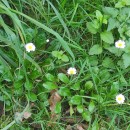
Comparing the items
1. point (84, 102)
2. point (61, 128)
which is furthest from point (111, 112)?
point (61, 128)

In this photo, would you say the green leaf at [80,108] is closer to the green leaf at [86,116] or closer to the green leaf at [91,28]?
the green leaf at [86,116]

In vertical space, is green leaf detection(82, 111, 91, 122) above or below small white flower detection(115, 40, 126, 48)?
below

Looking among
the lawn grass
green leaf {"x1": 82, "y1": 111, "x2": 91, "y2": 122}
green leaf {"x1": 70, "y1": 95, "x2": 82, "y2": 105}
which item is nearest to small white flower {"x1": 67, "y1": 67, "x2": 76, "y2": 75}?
the lawn grass

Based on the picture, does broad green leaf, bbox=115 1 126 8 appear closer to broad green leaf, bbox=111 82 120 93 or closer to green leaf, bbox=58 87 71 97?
broad green leaf, bbox=111 82 120 93

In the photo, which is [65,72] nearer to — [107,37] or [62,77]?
[62,77]

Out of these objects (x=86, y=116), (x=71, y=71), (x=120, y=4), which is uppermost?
(x=120, y=4)

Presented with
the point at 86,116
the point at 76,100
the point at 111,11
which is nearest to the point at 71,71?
the point at 76,100

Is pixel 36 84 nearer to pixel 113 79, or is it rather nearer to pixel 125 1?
pixel 113 79
